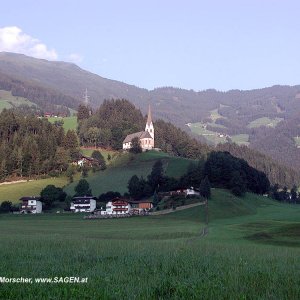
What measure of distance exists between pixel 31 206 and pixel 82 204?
447 inches

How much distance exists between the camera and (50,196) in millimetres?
124875

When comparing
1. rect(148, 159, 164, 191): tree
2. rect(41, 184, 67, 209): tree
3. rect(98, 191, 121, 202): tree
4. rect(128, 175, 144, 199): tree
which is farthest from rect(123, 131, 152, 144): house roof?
rect(41, 184, 67, 209): tree

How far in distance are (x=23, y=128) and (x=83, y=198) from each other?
7196cm

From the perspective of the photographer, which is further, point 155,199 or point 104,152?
point 104,152

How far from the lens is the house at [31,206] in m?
120

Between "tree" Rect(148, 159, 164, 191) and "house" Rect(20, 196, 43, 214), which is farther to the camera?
"tree" Rect(148, 159, 164, 191)

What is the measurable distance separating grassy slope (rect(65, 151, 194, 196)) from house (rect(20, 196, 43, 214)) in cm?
1547

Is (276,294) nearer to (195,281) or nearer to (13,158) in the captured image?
(195,281)

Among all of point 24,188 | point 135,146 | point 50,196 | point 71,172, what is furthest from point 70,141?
point 50,196

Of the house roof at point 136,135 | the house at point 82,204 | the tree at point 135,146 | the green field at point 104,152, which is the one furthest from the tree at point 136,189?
the house roof at point 136,135

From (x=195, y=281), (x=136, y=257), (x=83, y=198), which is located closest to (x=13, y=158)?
(x=83, y=198)

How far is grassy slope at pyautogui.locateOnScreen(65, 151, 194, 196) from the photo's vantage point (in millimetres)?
145750

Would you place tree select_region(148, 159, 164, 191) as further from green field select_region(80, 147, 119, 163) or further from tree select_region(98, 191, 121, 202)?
green field select_region(80, 147, 119, 163)

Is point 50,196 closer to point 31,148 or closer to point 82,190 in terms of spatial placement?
point 82,190
